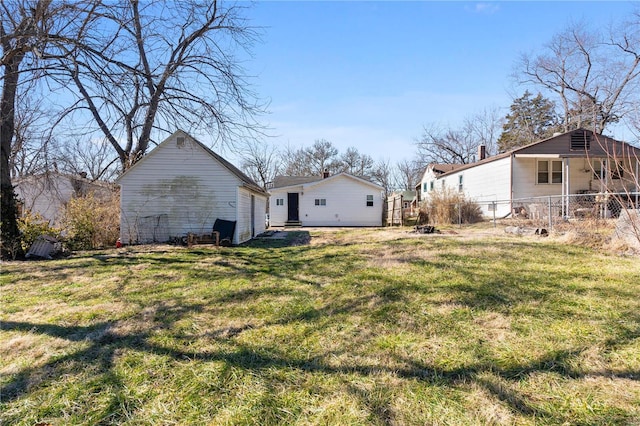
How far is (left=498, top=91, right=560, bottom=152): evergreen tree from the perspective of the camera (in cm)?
3039

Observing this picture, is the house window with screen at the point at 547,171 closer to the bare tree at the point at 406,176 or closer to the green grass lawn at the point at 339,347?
the green grass lawn at the point at 339,347

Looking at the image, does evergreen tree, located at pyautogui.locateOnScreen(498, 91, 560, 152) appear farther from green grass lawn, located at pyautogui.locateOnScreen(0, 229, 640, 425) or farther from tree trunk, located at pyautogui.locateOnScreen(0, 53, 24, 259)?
tree trunk, located at pyautogui.locateOnScreen(0, 53, 24, 259)

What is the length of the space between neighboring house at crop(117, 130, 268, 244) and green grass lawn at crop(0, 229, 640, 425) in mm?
6388

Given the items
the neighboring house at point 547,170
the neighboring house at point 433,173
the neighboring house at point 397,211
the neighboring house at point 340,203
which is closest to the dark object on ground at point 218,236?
the neighboring house at point 340,203

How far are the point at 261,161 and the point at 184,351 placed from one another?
115ft

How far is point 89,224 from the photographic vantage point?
1111cm

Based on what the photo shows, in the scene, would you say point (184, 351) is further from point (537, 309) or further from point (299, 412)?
point (537, 309)

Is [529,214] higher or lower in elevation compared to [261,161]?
lower

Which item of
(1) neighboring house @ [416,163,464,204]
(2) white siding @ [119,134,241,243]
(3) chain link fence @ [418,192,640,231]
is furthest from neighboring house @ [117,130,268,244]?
(1) neighboring house @ [416,163,464,204]

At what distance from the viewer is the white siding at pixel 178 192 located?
12.1 meters

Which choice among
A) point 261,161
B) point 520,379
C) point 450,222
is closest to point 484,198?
point 450,222

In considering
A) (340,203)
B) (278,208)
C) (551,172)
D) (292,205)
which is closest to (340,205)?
(340,203)

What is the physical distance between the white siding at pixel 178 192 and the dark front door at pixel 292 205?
407 inches

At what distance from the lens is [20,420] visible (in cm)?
217
